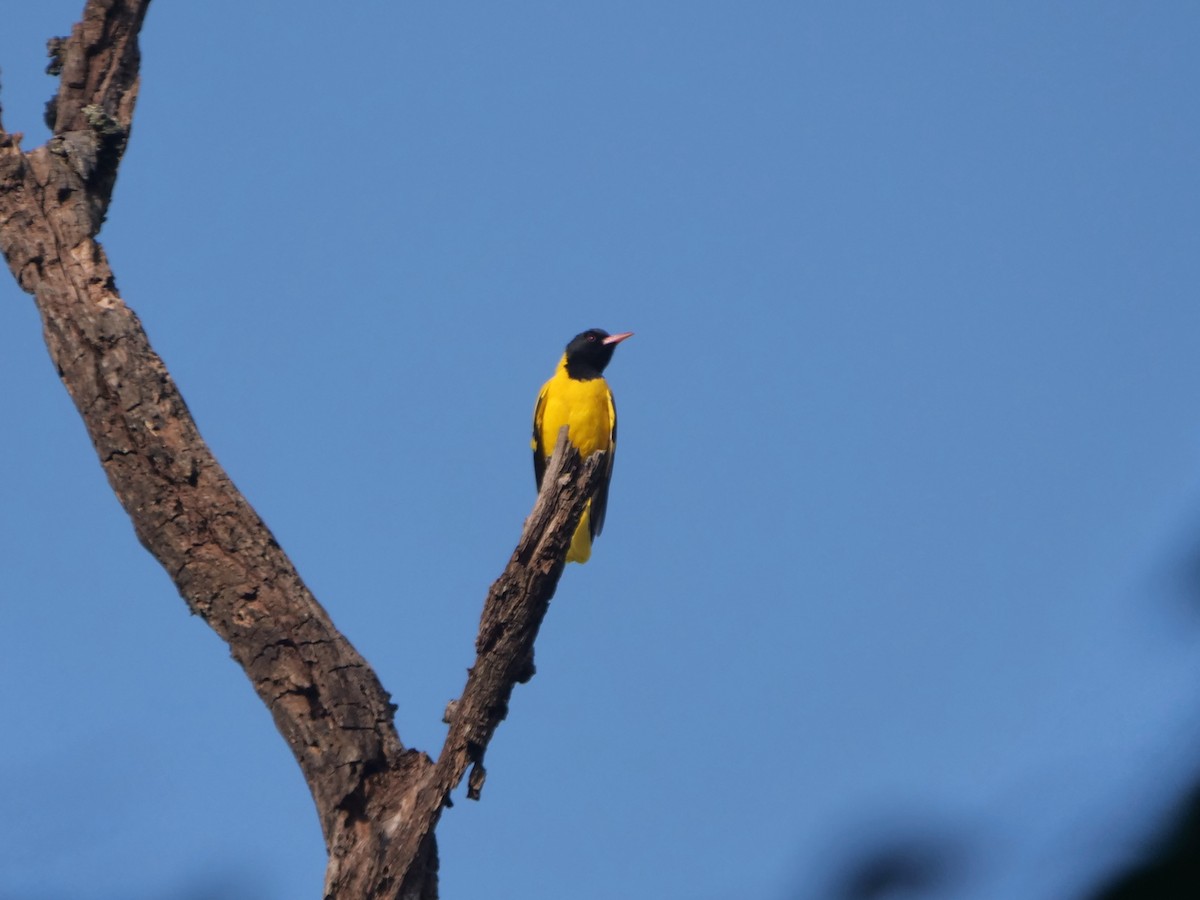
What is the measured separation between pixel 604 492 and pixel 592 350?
1.43 m

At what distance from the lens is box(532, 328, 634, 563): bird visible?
8.89m

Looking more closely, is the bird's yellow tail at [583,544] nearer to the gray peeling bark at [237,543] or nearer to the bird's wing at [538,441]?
the bird's wing at [538,441]

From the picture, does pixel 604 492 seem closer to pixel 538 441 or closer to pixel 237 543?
pixel 538 441

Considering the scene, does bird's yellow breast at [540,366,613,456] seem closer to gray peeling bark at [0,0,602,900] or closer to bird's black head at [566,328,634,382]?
bird's black head at [566,328,634,382]

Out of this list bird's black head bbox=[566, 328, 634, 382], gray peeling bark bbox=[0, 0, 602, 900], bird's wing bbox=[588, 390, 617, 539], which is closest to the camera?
gray peeling bark bbox=[0, 0, 602, 900]

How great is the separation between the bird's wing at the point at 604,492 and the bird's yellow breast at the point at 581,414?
0.01m

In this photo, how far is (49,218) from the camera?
16.6 ft

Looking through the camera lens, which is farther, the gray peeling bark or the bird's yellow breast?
the bird's yellow breast

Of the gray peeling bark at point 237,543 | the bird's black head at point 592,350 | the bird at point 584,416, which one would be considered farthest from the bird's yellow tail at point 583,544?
the gray peeling bark at point 237,543

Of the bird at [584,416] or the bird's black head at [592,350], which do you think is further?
the bird's black head at [592,350]

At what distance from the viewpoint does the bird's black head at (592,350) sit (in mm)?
9836

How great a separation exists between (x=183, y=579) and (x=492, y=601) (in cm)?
117

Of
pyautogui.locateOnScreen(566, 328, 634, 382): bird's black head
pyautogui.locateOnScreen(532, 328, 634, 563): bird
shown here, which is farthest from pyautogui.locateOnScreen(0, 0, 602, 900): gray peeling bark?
pyautogui.locateOnScreen(566, 328, 634, 382): bird's black head

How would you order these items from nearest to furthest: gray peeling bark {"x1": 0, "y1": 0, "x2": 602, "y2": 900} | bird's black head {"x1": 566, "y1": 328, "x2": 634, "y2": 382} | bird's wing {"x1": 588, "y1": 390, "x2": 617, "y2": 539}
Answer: gray peeling bark {"x1": 0, "y1": 0, "x2": 602, "y2": 900} < bird's wing {"x1": 588, "y1": 390, "x2": 617, "y2": 539} < bird's black head {"x1": 566, "y1": 328, "x2": 634, "y2": 382}
